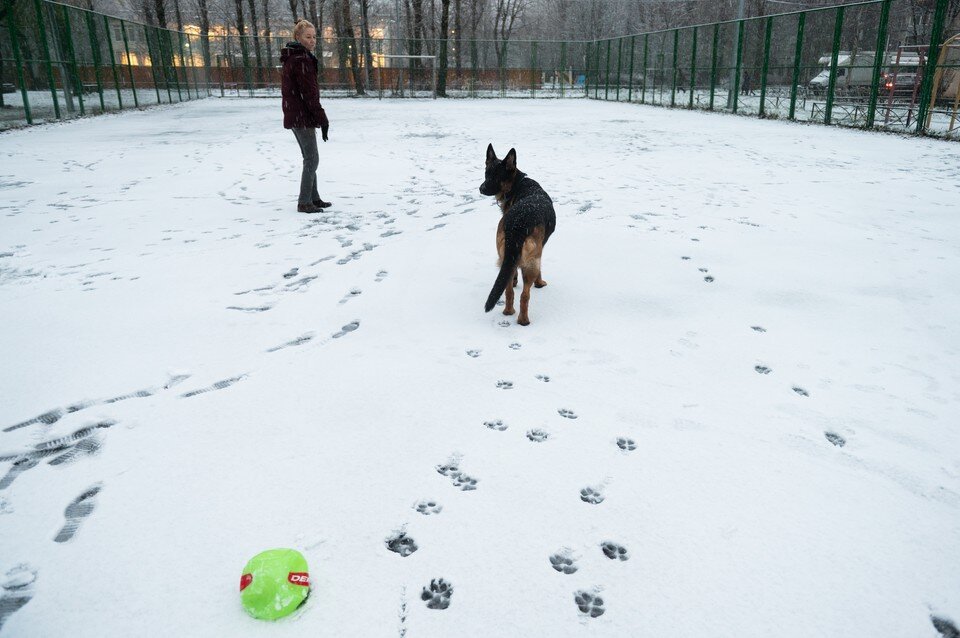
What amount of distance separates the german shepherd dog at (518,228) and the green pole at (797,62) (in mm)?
14987

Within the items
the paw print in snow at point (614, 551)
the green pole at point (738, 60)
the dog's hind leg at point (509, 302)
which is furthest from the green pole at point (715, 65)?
the paw print in snow at point (614, 551)

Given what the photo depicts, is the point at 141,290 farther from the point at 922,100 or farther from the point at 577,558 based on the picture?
the point at 922,100

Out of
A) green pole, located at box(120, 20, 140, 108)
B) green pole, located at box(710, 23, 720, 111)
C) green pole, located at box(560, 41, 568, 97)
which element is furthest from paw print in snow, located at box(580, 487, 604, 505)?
green pole, located at box(560, 41, 568, 97)

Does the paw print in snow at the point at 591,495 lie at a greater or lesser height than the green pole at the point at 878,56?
lesser

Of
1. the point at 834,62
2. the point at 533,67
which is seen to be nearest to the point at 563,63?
the point at 533,67

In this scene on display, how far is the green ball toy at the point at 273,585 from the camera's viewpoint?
63.1 inches

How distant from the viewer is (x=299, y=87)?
19.3ft

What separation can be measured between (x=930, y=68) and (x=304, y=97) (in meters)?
Result: 13.1

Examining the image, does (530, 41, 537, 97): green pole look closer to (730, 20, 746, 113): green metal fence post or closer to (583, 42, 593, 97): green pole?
(583, 42, 593, 97): green pole

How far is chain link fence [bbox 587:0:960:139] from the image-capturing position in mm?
12822

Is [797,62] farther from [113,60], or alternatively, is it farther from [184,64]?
[184,64]

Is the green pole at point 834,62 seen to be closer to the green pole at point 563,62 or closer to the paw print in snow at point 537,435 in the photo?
the paw print in snow at point 537,435

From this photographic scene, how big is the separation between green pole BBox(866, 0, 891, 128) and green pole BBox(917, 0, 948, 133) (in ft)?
2.91

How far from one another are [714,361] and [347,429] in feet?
6.48
